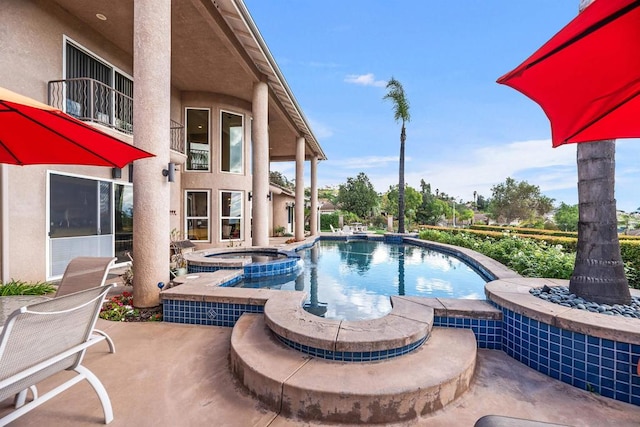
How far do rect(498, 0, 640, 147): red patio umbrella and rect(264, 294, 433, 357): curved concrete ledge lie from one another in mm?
2060

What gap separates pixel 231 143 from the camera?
1158 centimetres

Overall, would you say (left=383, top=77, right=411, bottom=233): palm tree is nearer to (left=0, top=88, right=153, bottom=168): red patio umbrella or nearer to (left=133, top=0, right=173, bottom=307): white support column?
(left=133, top=0, right=173, bottom=307): white support column

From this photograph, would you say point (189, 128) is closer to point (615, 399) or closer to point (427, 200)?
point (615, 399)

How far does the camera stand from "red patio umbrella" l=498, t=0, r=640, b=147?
1350 mm

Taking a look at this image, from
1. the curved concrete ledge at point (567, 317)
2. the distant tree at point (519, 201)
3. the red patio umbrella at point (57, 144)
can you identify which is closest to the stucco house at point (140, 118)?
the red patio umbrella at point (57, 144)

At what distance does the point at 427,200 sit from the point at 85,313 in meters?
45.7

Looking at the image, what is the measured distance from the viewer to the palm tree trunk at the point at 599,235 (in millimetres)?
3273

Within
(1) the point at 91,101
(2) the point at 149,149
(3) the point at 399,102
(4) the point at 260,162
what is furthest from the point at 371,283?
(3) the point at 399,102

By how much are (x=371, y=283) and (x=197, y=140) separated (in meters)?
8.72

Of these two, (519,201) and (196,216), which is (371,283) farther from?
(519,201)

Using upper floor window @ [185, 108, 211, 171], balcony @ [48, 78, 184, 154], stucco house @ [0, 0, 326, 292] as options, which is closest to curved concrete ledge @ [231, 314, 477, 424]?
stucco house @ [0, 0, 326, 292]

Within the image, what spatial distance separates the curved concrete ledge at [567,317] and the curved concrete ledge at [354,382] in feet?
2.53

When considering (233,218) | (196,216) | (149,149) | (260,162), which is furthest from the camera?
(233,218)

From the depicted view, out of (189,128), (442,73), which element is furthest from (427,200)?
(189,128)
